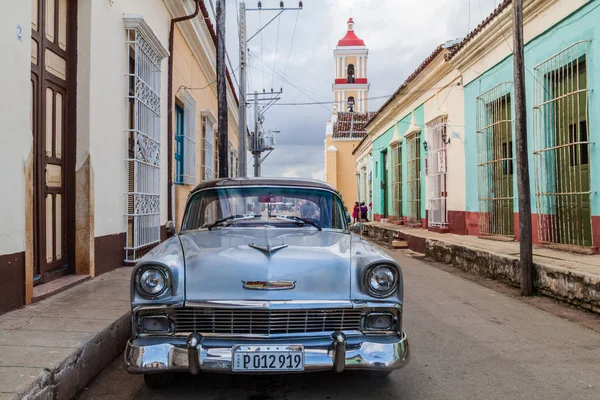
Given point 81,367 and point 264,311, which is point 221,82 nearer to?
point 81,367

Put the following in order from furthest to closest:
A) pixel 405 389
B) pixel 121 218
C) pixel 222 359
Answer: pixel 121 218
pixel 405 389
pixel 222 359

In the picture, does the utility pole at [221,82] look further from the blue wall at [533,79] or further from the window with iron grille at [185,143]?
the blue wall at [533,79]

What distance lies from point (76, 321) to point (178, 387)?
1260 mm

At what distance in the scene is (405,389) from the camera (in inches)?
122

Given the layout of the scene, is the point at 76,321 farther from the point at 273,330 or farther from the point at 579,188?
the point at 579,188

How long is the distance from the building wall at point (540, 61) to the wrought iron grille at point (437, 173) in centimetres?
166

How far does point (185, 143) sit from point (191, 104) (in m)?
1.11

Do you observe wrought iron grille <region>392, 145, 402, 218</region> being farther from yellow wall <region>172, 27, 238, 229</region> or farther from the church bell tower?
the church bell tower

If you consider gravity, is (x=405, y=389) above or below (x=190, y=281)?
below

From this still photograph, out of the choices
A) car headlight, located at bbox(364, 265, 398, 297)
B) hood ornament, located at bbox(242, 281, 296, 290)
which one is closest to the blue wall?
car headlight, located at bbox(364, 265, 398, 297)

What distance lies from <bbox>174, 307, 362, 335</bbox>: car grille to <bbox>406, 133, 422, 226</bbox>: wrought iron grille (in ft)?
45.1

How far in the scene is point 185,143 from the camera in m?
11.0

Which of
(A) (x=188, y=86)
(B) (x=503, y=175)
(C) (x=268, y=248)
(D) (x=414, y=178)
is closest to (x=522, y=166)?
(B) (x=503, y=175)

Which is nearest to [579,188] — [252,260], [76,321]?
[252,260]
